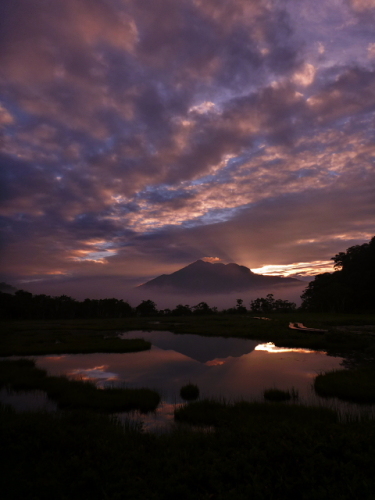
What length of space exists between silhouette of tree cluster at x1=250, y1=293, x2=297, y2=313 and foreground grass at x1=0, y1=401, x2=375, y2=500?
82615mm

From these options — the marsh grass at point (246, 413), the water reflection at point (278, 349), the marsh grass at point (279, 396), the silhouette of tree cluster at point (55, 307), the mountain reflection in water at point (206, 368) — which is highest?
the silhouette of tree cluster at point (55, 307)

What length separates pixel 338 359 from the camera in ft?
66.8

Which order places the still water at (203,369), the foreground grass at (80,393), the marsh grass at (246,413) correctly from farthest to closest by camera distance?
1. the still water at (203,369)
2. the foreground grass at (80,393)
3. the marsh grass at (246,413)

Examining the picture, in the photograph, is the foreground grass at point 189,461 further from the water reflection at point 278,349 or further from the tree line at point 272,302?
the tree line at point 272,302

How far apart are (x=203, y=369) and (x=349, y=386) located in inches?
328

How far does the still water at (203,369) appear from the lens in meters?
13.1

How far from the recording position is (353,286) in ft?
222

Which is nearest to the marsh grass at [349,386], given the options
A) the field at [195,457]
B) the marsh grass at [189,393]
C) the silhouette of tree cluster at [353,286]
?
the field at [195,457]

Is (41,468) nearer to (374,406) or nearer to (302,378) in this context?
(374,406)

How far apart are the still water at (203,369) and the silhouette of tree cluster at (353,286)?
47006mm

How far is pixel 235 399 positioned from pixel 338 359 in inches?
468

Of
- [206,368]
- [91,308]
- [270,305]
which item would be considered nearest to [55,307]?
[91,308]

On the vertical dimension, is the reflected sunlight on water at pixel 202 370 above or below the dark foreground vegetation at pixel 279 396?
below

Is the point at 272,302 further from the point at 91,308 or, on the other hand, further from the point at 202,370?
the point at 202,370
